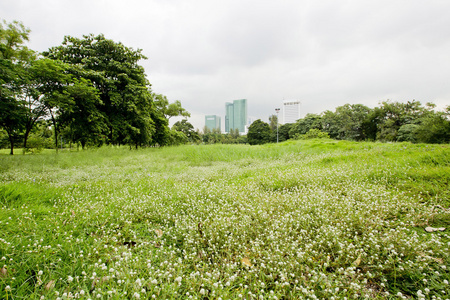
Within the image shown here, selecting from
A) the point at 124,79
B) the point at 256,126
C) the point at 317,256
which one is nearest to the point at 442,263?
the point at 317,256

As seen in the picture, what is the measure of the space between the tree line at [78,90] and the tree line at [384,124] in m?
42.7

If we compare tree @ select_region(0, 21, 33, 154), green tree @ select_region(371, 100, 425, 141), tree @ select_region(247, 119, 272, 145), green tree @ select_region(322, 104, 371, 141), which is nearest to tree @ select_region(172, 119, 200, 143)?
tree @ select_region(247, 119, 272, 145)

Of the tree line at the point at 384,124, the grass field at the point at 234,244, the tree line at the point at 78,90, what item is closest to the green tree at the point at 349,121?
the tree line at the point at 384,124

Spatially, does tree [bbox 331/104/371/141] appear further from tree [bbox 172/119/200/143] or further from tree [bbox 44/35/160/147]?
tree [bbox 44/35/160/147]

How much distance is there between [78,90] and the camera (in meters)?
15.7

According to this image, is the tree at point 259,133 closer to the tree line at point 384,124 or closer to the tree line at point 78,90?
the tree line at point 384,124

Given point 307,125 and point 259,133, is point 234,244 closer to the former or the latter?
point 259,133

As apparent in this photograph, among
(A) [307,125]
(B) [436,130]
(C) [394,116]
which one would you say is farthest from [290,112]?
(B) [436,130]

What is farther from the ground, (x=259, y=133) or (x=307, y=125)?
(x=307, y=125)

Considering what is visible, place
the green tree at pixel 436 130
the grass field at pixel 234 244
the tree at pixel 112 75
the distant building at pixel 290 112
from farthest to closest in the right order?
1. the distant building at pixel 290 112
2. the green tree at pixel 436 130
3. the tree at pixel 112 75
4. the grass field at pixel 234 244

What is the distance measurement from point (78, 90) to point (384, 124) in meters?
67.0

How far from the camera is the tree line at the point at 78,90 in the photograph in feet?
47.3

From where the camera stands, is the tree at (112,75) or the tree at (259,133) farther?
the tree at (259,133)

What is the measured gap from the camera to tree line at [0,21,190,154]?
1441cm
